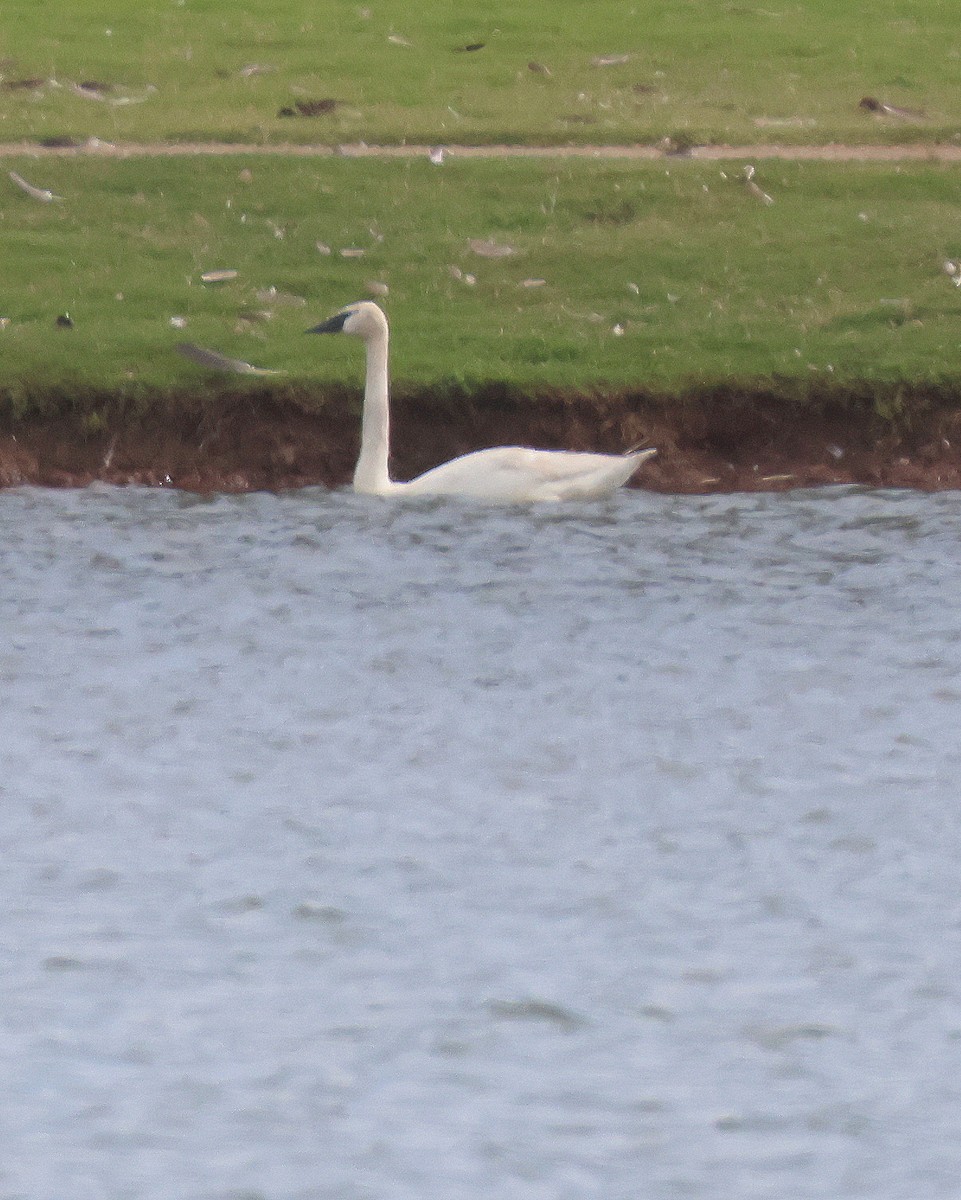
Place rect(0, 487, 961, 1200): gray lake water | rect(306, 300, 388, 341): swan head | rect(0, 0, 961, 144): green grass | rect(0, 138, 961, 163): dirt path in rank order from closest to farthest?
rect(0, 487, 961, 1200): gray lake water
rect(306, 300, 388, 341): swan head
rect(0, 138, 961, 163): dirt path
rect(0, 0, 961, 144): green grass

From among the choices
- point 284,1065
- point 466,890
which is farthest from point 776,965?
point 284,1065

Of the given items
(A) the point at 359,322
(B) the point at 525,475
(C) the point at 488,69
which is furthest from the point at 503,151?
(B) the point at 525,475

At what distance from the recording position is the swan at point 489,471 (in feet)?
50.0

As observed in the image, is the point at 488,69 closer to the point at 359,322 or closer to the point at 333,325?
the point at 333,325

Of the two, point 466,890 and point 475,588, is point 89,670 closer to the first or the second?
point 475,588

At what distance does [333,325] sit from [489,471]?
6.84 ft

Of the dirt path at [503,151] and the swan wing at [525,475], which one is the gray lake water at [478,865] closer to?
the swan wing at [525,475]

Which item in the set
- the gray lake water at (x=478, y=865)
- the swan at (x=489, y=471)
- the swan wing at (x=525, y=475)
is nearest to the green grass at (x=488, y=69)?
the swan at (x=489, y=471)

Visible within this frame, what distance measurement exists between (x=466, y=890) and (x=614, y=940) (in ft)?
2.35

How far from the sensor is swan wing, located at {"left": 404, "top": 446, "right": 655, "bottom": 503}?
50.0ft

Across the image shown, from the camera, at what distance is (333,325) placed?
16578 millimetres

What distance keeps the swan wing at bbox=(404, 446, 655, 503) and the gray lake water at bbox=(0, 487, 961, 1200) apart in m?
0.63

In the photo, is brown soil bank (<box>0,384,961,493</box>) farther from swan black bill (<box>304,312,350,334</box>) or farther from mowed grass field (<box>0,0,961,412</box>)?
swan black bill (<box>304,312,350,334</box>)

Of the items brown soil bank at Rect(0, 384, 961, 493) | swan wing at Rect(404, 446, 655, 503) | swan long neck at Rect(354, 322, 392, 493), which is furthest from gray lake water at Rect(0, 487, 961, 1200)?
brown soil bank at Rect(0, 384, 961, 493)
